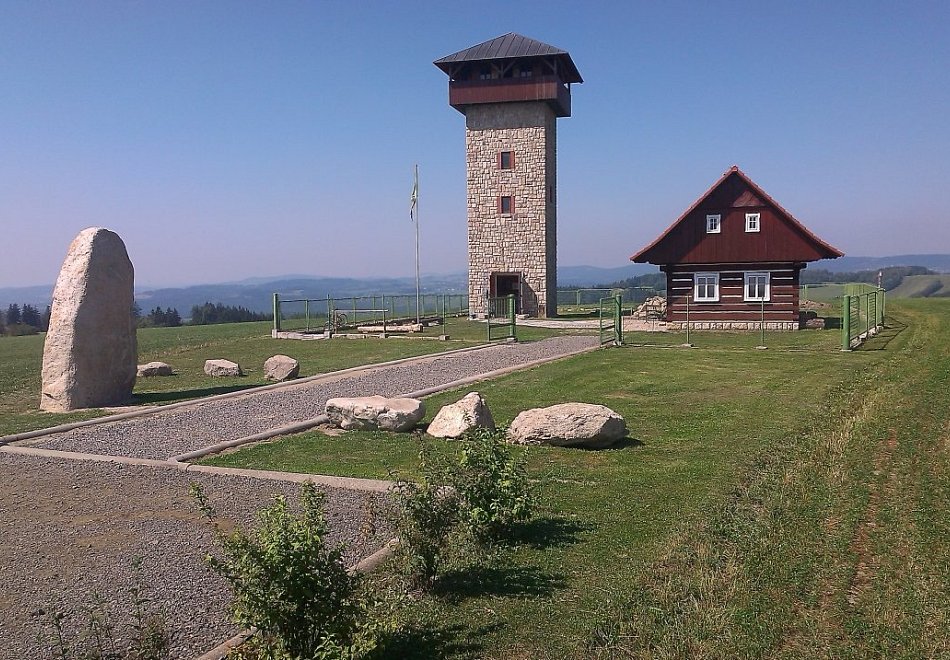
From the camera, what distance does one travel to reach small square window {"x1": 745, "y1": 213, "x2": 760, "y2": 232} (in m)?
33.0

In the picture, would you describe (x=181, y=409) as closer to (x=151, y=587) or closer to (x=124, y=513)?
(x=124, y=513)

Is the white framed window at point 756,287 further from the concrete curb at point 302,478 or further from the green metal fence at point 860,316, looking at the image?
the concrete curb at point 302,478

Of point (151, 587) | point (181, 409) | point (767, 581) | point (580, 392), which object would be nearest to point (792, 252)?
point (580, 392)

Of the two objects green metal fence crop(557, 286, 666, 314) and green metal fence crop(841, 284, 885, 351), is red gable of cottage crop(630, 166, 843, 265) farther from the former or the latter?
green metal fence crop(557, 286, 666, 314)

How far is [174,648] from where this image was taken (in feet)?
16.2

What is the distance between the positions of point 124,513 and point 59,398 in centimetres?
834

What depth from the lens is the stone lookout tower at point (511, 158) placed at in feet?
140

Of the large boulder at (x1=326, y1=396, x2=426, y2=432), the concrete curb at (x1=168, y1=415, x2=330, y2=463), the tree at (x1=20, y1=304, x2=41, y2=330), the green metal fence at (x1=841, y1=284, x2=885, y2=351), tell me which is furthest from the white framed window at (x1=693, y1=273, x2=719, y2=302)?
the tree at (x1=20, y1=304, x2=41, y2=330)

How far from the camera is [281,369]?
18984 mm

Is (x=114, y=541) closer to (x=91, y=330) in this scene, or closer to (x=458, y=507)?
(x=458, y=507)

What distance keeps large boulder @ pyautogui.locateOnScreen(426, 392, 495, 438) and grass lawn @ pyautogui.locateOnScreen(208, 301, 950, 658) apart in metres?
0.45

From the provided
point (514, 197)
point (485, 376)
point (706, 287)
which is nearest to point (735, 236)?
point (706, 287)

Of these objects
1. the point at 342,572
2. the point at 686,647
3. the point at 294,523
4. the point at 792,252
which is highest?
the point at 792,252

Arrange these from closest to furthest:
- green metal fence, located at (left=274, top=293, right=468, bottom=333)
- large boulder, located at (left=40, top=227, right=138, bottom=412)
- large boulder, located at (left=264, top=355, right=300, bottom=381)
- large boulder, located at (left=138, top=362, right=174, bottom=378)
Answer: large boulder, located at (left=40, top=227, right=138, bottom=412), large boulder, located at (left=264, top=355, right=300, bottom=381), large boulder, located at (left=138, top=362, right=174, bottom=378), green metal fence, located at (left=274, top=293, right=468, bottom=333)
